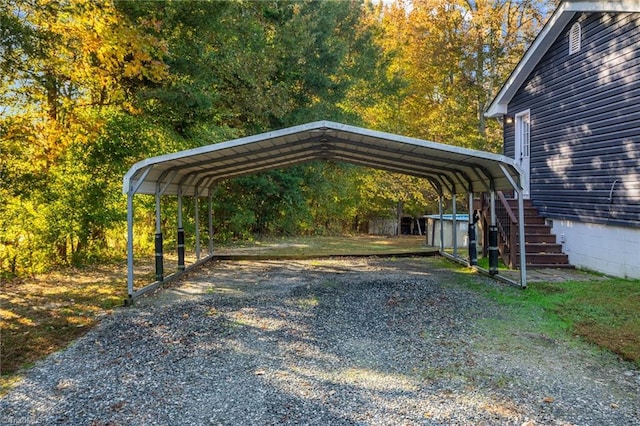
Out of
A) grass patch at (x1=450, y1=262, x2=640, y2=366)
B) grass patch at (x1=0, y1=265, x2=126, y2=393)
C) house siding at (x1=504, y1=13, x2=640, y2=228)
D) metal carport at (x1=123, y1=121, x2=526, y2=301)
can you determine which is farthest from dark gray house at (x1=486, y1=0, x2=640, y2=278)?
grass patch at (x1=0, y1=265, x2=126, y2=393)

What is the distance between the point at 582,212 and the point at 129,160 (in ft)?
31.2

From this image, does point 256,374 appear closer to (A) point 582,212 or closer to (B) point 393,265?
(B) point 393,265

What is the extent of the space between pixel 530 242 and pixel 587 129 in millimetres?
2446

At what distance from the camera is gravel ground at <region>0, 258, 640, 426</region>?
2820 millimetres

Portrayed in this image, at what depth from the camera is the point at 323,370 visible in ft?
11.6

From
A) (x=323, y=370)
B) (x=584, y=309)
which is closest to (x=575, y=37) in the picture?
(x=584, y=309)

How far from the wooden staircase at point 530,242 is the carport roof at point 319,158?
0.90 meters

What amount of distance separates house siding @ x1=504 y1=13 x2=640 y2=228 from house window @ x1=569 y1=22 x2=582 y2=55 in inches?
3.7

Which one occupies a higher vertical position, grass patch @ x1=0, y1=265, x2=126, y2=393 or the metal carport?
the metal carport

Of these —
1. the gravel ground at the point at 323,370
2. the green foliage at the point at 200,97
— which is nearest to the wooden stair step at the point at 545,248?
the gravel ground at the point at 323,370

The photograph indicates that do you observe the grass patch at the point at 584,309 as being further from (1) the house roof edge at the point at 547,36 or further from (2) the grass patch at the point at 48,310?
(2) the grass patch at the point at 48,310

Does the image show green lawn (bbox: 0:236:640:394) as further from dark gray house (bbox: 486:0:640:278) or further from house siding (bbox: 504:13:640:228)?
house siding (bbox: 504:13:640:228)

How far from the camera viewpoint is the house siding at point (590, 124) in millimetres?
6922

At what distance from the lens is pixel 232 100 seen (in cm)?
1173
